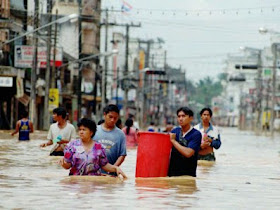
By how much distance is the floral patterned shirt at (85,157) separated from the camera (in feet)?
47.4

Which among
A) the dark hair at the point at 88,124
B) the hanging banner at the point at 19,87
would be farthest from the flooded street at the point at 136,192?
the hanging banner at the point at 19,87

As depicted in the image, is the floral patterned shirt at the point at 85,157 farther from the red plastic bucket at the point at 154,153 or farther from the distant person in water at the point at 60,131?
the distant person in water at the point at 60,131

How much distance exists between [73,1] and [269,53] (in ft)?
312

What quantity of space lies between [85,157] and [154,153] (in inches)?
62.5

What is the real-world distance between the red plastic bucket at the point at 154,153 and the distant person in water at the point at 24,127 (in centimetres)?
2020

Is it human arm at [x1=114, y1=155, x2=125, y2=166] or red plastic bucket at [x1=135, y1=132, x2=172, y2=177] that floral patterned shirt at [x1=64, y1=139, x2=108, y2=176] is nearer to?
human arm at [x1=114, y1=155, x2=125, y2=166]

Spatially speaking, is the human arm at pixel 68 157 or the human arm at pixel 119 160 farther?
the human arm at pixel 119 160

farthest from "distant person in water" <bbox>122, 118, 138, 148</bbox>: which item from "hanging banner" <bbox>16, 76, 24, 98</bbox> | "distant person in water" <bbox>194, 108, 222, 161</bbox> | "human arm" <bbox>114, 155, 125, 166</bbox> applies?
"hanging banner" <bbox>16, 76, 24, 98</bbox>

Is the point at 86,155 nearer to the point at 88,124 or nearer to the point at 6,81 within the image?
the point at 88,124

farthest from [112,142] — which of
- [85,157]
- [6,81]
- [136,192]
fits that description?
→ [6,81]

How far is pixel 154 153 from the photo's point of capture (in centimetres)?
1576

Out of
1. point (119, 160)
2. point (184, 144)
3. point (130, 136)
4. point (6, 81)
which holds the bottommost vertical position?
point (130, 136)

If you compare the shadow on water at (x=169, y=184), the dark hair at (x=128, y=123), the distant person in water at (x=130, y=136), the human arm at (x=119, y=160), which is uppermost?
the human arm at (x=119, y=160)

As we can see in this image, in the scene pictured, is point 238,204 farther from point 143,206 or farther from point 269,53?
point 269,53
